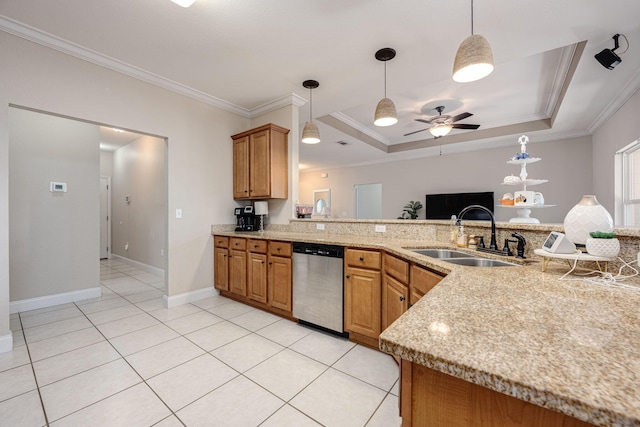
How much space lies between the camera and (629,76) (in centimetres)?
280

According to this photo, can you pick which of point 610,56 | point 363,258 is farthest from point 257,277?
point 610,56

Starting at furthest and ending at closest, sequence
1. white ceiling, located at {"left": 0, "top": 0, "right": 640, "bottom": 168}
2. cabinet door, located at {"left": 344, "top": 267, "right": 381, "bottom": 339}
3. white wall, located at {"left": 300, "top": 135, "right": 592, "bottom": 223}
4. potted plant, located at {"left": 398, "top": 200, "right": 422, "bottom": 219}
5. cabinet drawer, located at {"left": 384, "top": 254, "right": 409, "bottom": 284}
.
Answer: potted plant, located at {"left": 398, "top": 200, "right": 422, "bottom": 219} < white wall, located at {"left": 300, "top": 135, "right": 592, "bottom": 223} < cabinet door, located at {"left": 344, "top": 267, "right": 381, "bottom": 339} < white ceiling, located at {"left": 0, "top": 0, "right": 640, "bottom": 168} < cabinet drawer, located at {"left": 384, "top": 254, "right": 409, "bottom": 284}

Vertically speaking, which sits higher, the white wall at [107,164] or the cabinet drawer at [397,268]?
the white wall at [107,164]

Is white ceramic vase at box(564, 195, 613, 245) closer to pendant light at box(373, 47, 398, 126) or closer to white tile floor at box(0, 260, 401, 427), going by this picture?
white tile floor at box(0, 260, 401, 427)

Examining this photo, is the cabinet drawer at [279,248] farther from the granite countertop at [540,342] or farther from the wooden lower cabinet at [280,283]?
the granite countertop at [540,342]

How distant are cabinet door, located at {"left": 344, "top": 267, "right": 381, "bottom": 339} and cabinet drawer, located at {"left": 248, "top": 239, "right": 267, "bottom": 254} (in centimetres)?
108

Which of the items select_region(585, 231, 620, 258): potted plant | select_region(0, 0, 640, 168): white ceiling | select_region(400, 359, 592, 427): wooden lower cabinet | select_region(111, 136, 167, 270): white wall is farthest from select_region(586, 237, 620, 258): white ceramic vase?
select_region(111, 136, 167, 270): white wall

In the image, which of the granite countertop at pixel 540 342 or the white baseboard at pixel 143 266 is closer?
the granite countertop at pixel 540 342

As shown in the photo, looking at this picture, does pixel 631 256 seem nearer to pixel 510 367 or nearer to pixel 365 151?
pixel 510 367

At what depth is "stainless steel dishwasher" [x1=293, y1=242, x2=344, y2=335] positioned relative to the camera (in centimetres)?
238

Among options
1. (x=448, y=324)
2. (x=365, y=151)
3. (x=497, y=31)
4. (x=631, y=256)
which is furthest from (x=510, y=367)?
(x=365, y=151)

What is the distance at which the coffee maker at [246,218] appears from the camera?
146 inches

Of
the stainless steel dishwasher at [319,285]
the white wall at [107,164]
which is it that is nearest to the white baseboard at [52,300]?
the stainless steel dishwasher at [319,285]

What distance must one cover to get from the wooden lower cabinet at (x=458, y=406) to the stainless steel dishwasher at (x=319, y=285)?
5.61 feet
